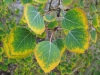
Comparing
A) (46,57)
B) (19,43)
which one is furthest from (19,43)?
(46,57)

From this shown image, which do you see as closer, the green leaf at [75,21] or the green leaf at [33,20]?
the green leaf at [33,20]

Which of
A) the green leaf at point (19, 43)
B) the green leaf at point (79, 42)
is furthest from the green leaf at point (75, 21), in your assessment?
the green leaf at point (19, 43)

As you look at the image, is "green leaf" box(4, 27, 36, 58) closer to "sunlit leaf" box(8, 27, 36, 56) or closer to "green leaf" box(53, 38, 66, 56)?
"sunlit leaf" box(8, 27, 36, 56)

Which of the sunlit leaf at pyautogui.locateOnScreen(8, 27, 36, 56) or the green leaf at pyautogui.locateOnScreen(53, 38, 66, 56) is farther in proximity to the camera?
the green leaf at pyautogui.locateOnScreen(53, 38, 66, 56)

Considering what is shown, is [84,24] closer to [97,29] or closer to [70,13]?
[70,13]

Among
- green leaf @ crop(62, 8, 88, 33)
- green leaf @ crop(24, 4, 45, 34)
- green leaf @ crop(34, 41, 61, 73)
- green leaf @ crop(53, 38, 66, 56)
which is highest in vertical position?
green leaf @ crop(24, 4, 45, 34)

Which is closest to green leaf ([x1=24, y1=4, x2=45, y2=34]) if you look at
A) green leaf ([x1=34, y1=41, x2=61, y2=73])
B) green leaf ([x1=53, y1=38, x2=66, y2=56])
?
green leaf ([x1=34, y1=41, x2=61, y2=73])

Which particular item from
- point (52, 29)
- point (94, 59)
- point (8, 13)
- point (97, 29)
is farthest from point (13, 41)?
point (94, 59)

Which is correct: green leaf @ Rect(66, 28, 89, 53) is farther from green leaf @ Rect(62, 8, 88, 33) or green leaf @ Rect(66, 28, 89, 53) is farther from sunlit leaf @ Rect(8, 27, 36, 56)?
sunlit leaf @ Rect(8, 27, 36, 56)

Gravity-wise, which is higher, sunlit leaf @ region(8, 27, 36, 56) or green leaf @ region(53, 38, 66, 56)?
sunlit leaf @ region(8, 27, 36, 56)

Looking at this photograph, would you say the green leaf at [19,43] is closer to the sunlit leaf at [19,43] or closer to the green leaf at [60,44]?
the sunlit leaf at [19,43]

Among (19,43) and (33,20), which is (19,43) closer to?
(19,43)
